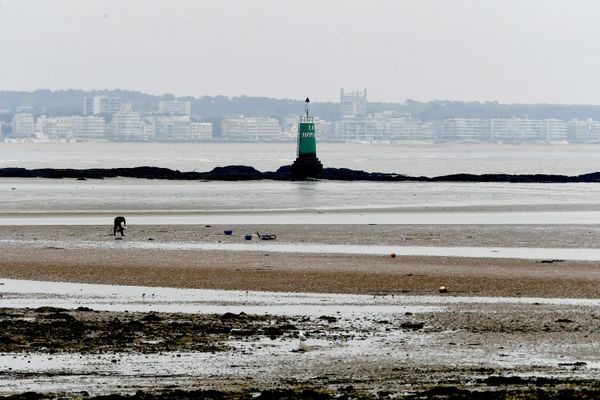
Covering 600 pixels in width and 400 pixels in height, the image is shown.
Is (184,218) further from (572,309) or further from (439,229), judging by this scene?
(572,309)

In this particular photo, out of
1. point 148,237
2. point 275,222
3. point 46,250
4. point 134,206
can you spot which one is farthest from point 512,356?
point 134,206

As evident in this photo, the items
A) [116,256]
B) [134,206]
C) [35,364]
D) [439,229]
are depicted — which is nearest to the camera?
[35,364]

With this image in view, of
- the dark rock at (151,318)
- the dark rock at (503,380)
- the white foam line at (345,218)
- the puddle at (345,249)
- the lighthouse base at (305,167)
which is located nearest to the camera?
the dark rock at (503,380)

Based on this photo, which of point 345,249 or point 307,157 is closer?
point 345,249

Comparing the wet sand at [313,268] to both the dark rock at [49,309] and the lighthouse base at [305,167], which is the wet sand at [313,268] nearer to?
the dark rock at [49,309]

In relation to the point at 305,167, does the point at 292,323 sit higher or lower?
higher

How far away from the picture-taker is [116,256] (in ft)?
69.6

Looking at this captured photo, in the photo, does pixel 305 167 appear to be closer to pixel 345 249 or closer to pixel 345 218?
pixel 345 218

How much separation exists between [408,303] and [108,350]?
4.86 metres

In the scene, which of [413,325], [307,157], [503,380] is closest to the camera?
[503,380]

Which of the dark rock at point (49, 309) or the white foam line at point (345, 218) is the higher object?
the dark rock at point (49, 309)

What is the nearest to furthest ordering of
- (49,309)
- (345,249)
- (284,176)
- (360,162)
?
(49,309)
(345,249)
(284,176)
(360,162)

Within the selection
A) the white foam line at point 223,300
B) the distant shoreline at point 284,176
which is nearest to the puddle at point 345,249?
the white foam line at point 223,300

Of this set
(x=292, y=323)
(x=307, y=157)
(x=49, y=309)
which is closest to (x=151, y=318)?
(x=49, y=309)
